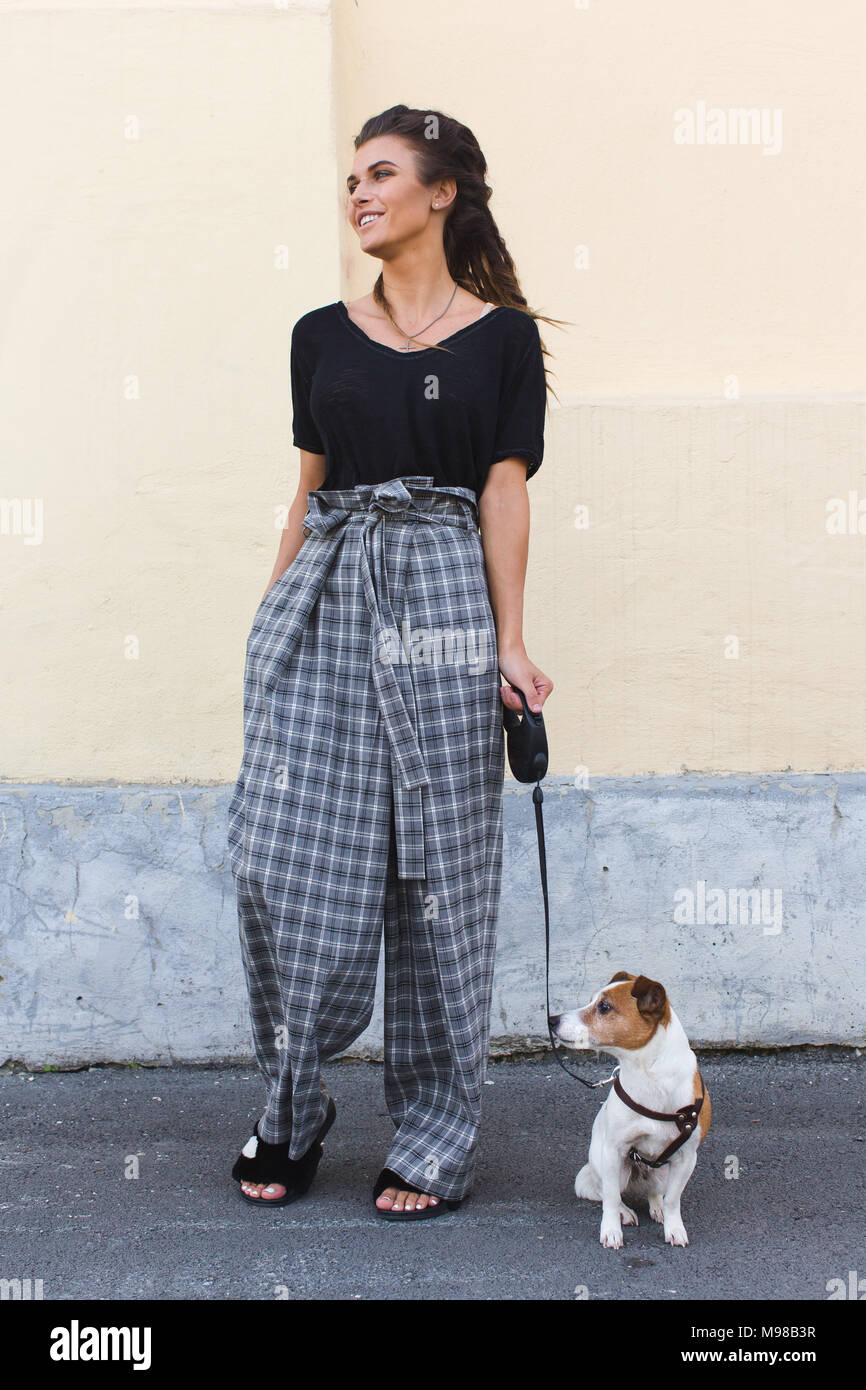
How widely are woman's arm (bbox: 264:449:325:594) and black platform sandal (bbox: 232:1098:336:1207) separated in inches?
48.2

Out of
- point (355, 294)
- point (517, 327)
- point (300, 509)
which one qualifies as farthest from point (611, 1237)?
point (355, 294)

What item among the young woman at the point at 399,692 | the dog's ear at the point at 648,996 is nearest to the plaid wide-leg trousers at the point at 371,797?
the young woman at the point at 399,692

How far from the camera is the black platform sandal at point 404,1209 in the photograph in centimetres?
264

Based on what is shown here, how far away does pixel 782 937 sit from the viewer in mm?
3648

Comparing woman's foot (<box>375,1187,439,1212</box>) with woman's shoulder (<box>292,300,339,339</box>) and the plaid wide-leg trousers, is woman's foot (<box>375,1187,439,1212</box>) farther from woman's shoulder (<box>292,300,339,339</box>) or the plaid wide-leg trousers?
woman's shoulder (<box>292,300,339,339</box>)

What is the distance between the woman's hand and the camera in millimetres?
2615

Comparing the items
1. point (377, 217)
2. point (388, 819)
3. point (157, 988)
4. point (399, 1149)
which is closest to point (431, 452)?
point (377, 217)

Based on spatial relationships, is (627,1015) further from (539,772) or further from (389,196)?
(389,196)

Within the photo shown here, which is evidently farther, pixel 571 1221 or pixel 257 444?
pixel 257 444

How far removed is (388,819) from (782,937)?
1581mm

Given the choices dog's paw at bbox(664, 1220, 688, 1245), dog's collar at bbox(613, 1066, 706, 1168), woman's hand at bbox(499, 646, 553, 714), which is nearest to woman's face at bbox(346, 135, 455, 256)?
woman's hand at bbox(499, 646, 553, 714)

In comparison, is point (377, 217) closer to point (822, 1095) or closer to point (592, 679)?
point (592, 679)

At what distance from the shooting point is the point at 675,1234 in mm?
2537

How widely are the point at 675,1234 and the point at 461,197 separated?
7.16 feet
